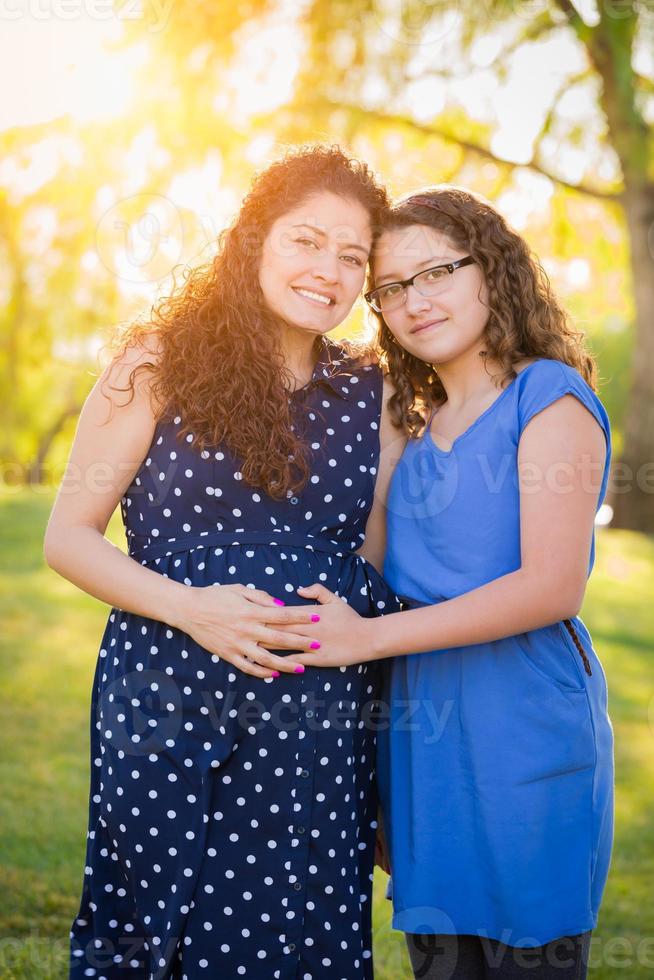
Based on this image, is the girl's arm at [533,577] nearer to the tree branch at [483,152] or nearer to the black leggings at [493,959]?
the black leggings at [493,959]

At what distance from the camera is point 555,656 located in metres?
2.12

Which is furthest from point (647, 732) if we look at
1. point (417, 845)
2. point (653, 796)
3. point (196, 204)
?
point (196, 204)

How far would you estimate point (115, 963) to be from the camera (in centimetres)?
215

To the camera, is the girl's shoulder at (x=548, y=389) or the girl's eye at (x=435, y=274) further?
the girl's eye at (x=435, y=274)

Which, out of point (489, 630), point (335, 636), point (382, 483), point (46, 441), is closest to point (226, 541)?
point (335, 636)

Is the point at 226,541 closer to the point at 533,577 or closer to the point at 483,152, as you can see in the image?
the point at 533,577

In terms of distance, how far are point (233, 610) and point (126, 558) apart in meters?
0.25

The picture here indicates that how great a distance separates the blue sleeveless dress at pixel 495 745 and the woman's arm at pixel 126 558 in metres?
0.34

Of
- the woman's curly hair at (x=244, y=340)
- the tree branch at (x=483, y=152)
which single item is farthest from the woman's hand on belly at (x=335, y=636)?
the tree branch at (x=483, y=152)

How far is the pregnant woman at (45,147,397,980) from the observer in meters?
2.04
